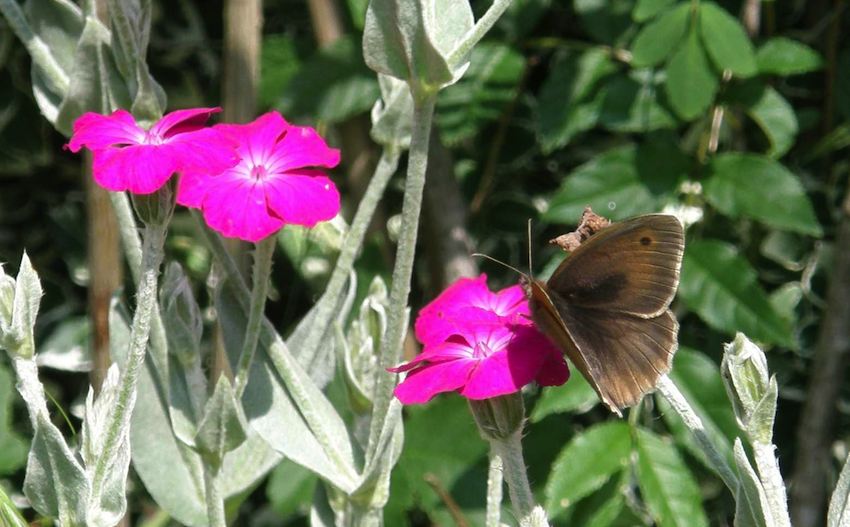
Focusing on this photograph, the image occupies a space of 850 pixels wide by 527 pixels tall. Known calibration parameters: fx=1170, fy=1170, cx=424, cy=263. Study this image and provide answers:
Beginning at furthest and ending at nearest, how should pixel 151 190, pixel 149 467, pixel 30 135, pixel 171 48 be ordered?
pixel 171 48, pixel 30 135, pixel 149 467, pixel 151 190

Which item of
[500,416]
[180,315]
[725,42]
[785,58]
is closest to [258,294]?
[180,315]

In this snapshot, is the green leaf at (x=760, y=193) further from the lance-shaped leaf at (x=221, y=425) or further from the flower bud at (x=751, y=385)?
the lance-shaped leaf at (x=221, y=425)

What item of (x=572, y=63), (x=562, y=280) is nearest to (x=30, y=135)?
(x=572, y=63)

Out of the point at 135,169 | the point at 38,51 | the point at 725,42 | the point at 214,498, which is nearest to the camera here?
the point at 135,169

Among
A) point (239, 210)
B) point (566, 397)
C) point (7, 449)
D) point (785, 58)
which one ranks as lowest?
point (7, 449)

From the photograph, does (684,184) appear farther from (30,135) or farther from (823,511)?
(30,135)

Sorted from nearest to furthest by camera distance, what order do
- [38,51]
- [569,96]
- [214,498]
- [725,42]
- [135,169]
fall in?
[135,169] → [214,498] → [38,51] → [725,42] → [569,96]

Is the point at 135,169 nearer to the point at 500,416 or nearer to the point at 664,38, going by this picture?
the point at 500,416

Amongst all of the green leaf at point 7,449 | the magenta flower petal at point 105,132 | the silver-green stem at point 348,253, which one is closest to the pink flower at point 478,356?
the silver-green stem at point 348,253
